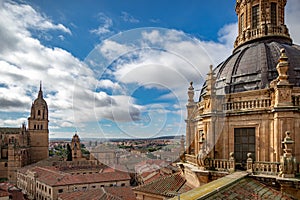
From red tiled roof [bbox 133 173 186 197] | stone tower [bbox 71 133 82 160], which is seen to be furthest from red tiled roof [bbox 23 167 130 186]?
red tiled roof [bbox 133 173 186 197]

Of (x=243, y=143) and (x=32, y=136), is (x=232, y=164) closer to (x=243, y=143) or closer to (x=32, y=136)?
(x=243, y=143)

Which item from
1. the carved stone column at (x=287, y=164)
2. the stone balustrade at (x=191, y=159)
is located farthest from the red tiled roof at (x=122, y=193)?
the carved stone column at (x=287, y=164)

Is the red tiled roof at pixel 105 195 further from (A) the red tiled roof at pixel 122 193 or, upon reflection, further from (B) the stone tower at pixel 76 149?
(B) the stone tower at pixel 76 149

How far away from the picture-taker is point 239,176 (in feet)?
42.0

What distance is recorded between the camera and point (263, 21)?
2031 centimetres

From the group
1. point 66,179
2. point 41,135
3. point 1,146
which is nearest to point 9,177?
point 1,146

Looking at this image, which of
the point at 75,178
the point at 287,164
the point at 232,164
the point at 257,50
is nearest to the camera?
the point at 287,164

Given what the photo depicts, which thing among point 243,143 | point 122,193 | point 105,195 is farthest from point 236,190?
point 122,193

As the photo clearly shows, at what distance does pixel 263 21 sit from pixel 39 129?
111m

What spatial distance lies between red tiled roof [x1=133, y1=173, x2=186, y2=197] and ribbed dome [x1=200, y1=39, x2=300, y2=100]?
25.7 feet

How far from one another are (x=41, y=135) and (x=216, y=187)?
378 ft

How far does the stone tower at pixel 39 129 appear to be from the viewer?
110812 millimetres

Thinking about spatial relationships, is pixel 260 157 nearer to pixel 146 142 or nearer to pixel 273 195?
pixel 273 195

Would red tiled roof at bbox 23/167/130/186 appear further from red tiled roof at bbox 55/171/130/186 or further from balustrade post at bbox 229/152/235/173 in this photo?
balustrade post at bbox 229/152/235/173
